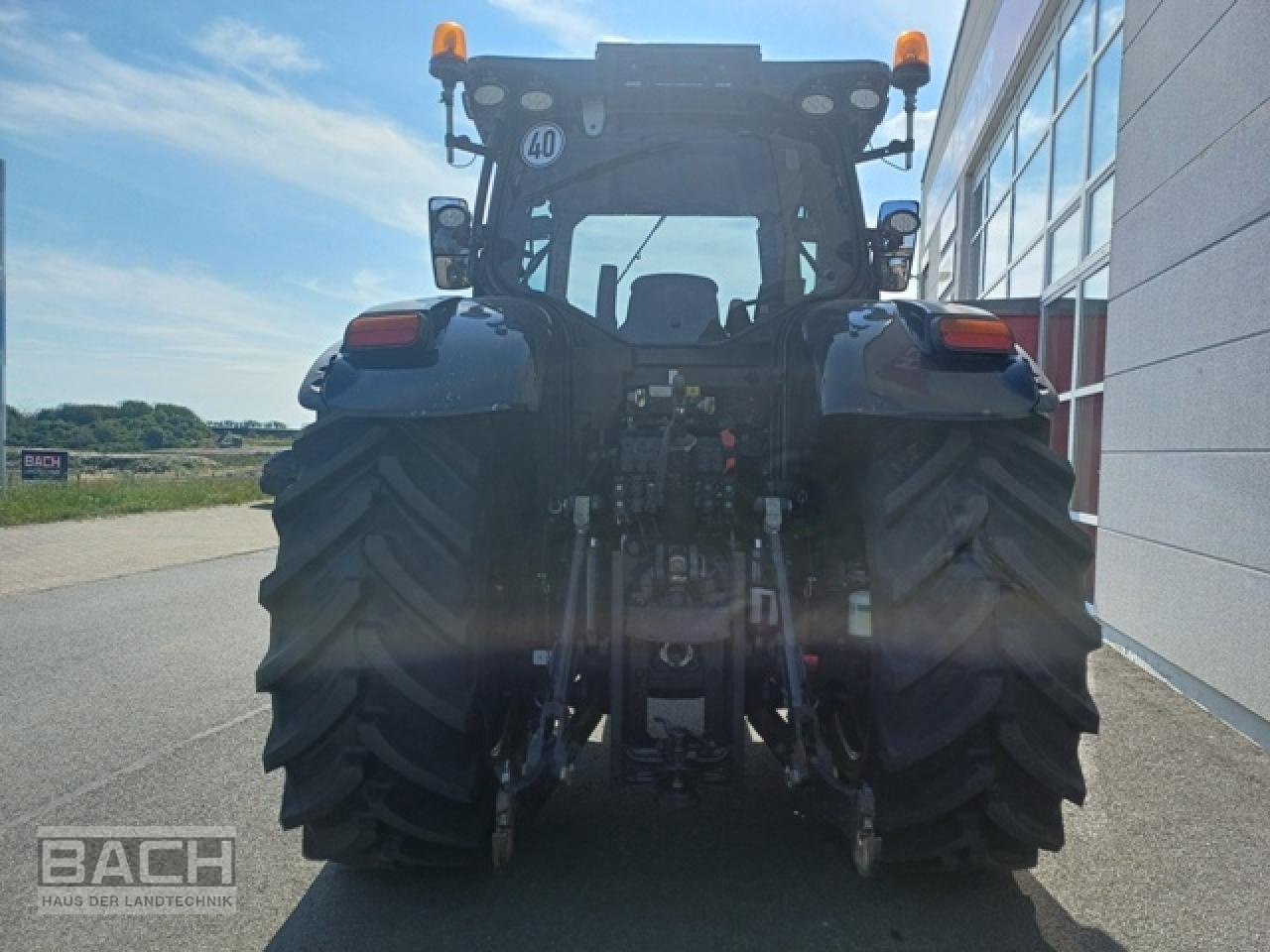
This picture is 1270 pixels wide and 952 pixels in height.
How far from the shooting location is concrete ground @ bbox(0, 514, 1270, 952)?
2.51 m

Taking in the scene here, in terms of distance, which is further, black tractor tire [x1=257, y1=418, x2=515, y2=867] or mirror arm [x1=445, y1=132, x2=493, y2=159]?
mirror arm [x1=445, y1=132, x2=493, y2=159]

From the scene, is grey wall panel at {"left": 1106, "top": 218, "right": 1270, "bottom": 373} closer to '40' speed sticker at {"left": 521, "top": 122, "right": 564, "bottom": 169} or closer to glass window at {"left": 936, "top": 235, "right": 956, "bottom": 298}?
'40' speed sticker at {"left": 521, "top": 122, "right": 564, "bottom": 169}

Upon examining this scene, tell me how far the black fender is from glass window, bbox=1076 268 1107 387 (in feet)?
18.2

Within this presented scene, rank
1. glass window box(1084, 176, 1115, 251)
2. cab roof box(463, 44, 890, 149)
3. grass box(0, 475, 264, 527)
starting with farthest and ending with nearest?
grass box(0, 475, 264, 527) → glass window box(1084, 176, 1115, 251) → cab roof box(463, 44, 890, 149)

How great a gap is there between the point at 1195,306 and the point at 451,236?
429 centimetres

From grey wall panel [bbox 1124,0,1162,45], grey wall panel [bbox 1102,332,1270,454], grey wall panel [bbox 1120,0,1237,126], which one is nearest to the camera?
grey wall panel [bbox 1102,332,1270,454]

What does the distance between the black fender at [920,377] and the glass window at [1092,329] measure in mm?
5541

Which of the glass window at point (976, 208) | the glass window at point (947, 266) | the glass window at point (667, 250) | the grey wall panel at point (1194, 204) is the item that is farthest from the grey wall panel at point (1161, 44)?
the glass window at point (947, 266)

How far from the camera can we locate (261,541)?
1387cm

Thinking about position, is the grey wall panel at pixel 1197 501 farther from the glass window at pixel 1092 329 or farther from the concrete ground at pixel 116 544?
the concrete ground at pixel 116 544

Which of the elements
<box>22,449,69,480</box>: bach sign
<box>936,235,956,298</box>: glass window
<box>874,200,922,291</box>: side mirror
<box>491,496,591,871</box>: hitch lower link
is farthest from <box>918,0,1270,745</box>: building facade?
<box>22,449,69,480</box>: bach sign

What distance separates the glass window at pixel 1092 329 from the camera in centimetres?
756

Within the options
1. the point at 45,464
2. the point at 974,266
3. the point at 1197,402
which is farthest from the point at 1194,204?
the point at 45,464

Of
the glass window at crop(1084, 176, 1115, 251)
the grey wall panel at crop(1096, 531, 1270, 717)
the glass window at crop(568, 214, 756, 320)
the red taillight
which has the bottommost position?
the grey wall panel at crop(1096, 531, 1270, 717)
